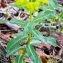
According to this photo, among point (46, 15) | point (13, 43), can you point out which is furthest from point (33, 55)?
point (46, 15)

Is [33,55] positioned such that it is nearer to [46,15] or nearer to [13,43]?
[13,43]

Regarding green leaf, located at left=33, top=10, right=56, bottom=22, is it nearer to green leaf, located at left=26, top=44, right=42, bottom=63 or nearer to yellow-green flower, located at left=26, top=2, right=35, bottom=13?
yellow-green flower, located at left=26, top=2, right=35, bottom=13

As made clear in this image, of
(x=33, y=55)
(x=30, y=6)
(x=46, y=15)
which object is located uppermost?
(x=30, y=6)

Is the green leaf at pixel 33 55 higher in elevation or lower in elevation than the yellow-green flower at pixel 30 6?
lower

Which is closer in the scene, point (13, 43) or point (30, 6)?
point (30, 6)

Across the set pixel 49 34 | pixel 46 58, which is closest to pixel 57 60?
pixel 46 58

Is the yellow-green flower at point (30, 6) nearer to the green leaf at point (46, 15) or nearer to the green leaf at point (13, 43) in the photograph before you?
the green leaf at point (46, 15)

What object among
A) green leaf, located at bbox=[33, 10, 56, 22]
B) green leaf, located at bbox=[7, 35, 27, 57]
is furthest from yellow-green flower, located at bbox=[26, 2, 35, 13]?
green leaf, located at bbox=[7, 35, 27, 57]

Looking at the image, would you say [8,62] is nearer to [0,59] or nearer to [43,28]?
[0,59]

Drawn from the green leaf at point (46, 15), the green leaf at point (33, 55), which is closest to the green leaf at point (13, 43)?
the green leaf at point (33, 55)

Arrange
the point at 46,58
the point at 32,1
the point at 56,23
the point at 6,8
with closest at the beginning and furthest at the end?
the point at 32,1 → the point at 46,58 → the point at 56,23 → the point at 6,8

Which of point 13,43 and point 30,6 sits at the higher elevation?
point 30,6
